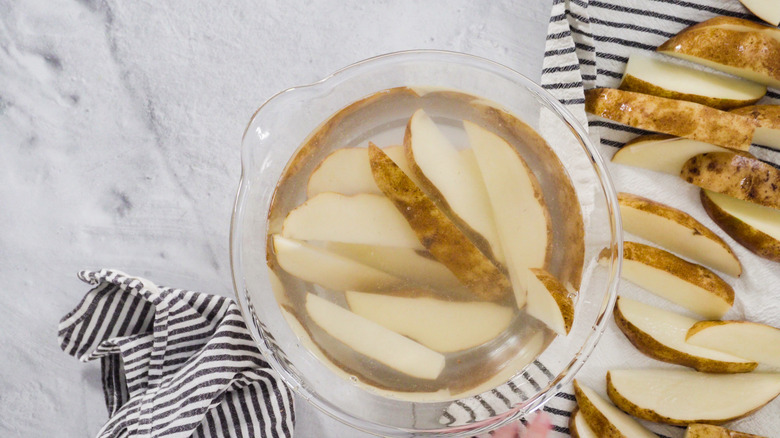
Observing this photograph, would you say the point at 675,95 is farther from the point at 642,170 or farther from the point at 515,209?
the point at 515,209

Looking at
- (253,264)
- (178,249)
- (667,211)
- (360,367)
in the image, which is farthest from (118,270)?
(667,211)

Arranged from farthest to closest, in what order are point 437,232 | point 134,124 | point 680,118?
point 134,124
point 680,118
point 437,232

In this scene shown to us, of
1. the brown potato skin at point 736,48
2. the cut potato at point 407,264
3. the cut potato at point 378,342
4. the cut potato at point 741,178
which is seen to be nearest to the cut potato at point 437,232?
the cut potato at point 407,264

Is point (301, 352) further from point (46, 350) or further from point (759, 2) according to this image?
point (759, 2)

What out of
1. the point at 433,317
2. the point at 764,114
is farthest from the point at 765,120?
the point at 433,317

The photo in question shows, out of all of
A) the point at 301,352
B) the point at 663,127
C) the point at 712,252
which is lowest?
the point at 712,252

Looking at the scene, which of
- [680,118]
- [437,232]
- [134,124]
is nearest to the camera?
[437,232]

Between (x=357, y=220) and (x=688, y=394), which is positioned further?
(x=688, y=394)

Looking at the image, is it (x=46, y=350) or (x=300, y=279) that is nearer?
(x=300, y=279)
